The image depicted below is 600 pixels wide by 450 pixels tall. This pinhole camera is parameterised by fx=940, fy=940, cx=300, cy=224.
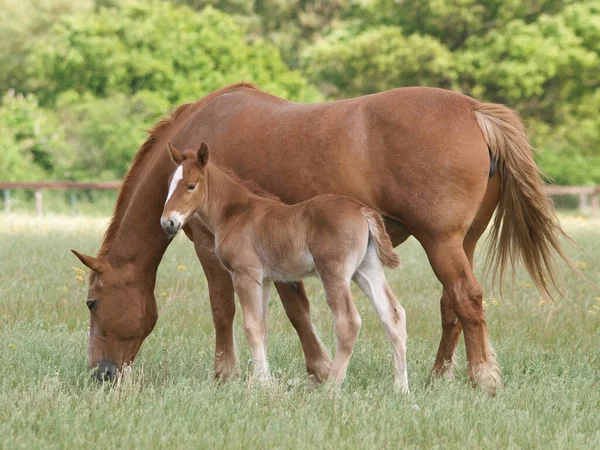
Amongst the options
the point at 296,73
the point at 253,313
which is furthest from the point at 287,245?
the point at 296,73

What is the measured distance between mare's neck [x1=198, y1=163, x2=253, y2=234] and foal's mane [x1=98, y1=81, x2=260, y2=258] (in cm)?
93

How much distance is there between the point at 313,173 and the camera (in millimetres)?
5957

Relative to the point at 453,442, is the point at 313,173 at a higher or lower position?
higher

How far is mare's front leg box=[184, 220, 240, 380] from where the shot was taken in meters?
6.43

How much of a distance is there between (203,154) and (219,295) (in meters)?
1.16

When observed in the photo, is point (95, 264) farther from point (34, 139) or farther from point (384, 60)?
point (34, 139)

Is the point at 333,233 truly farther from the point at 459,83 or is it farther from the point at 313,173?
the point at 459,83

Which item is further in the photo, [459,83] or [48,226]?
[459,83]

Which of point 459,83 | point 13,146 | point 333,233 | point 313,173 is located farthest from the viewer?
point 459,83

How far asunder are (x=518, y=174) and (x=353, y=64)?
26791 mm

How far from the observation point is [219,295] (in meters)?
6.48

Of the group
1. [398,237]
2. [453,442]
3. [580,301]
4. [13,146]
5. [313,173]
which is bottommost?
[13,146]

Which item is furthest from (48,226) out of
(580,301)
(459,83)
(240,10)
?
(240,10)

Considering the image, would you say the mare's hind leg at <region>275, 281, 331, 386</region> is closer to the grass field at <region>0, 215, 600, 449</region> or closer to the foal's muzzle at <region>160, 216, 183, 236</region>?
the grass field at <region>0, 215, 600, 449</region>
